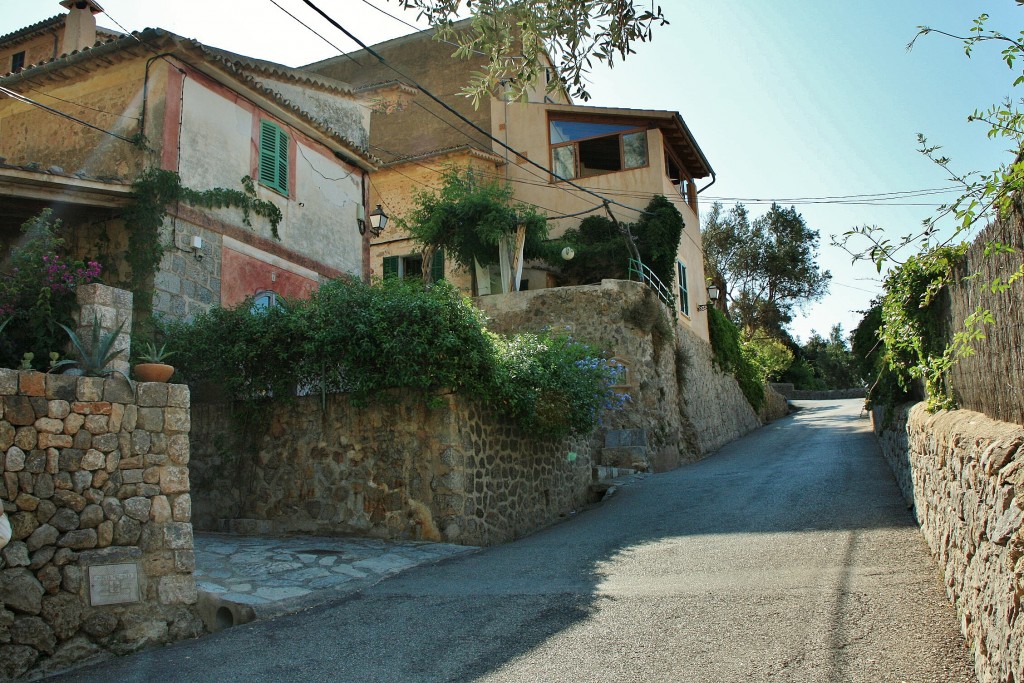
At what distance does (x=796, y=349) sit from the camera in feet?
143

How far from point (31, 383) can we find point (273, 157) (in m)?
8.99

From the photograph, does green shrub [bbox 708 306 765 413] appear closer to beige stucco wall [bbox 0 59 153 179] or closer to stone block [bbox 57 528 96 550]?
beige stucco wall [bbox 0 59 153 179]

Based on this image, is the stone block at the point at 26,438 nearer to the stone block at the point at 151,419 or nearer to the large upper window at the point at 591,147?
the stone block at the point at 151,419

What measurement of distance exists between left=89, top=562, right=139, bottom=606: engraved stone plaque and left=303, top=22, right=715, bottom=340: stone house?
1537cm

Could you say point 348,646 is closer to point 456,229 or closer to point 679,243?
point 456,229

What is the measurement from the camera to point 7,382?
5934 millimetres

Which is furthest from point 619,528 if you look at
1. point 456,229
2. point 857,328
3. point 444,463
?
point 857,328

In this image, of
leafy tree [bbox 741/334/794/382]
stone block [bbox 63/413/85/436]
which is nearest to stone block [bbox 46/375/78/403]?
stone block [bbox 63/413/85/436]

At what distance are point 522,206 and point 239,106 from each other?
940cm

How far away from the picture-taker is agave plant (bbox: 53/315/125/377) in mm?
6613

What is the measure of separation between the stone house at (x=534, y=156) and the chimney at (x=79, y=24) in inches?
308

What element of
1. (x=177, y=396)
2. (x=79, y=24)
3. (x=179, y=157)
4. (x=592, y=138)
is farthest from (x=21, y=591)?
(x=592, y=138)

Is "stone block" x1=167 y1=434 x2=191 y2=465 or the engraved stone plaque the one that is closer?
the engraved stone plaque

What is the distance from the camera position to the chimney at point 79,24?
16.7 meters
